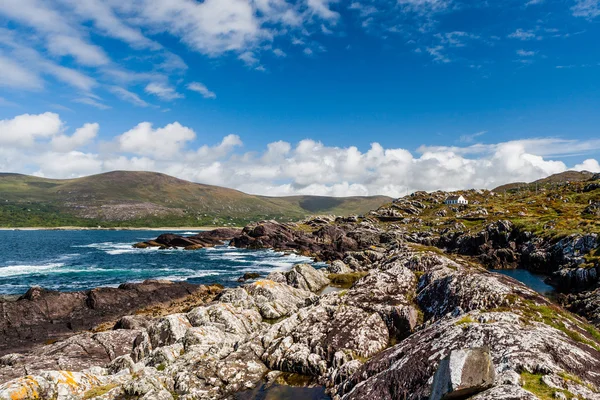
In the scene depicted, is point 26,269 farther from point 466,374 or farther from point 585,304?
point 585,304

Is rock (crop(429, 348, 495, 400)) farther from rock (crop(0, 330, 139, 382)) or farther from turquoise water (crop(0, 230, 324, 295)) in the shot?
turquoise water (crop(0, 230, 324, 295))

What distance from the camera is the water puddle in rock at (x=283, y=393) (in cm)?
1894

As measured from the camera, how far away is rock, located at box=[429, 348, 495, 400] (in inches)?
358

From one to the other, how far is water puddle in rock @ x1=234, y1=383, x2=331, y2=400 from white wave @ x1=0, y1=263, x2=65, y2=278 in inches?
3622

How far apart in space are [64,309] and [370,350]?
47.6m

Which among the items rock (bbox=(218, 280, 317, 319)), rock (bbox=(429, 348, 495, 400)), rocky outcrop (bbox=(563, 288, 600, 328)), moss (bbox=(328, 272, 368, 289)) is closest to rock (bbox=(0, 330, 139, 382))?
rock (bbox=(218, 280, 317, 319))

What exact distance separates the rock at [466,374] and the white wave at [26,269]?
104812 mm

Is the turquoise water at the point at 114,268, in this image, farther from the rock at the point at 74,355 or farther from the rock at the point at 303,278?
the rock at the point at 74,355

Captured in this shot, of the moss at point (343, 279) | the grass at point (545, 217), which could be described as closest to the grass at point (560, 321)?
the moss at point (343, 279)

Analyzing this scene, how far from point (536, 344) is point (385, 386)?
19.8 feet

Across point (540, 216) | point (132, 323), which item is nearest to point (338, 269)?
point (132, 323)

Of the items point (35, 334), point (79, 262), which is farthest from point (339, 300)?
point (79, 262)

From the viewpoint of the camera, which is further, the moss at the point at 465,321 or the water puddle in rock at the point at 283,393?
the water puddle in rock at the point at 283,393

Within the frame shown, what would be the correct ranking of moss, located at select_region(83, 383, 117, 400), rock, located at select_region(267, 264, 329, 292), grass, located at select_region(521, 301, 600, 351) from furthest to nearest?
rock, located at select_region(267, 264, 329, 292) < moss, located at select_region(83, 383, 117, 400) < grass, located at select_region(521, 301, 600, 351)
